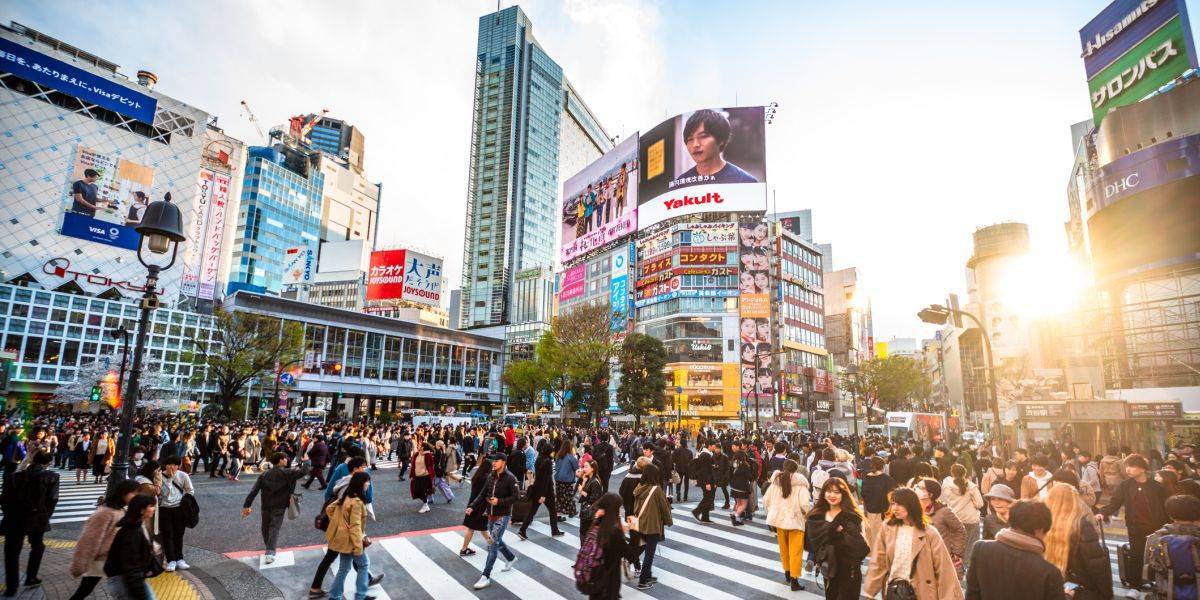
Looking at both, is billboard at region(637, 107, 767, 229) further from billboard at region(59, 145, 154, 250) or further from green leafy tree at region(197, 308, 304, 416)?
billboard at region(59, 145, 154, 250)

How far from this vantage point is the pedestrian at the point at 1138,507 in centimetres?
703

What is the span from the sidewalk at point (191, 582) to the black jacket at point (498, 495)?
2747 millimetres

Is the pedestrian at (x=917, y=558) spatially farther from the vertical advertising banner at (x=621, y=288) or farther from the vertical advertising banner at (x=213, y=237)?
the vertical advertising banner at (x=213, y=237)

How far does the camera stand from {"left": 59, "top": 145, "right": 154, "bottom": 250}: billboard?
51250 millimetres

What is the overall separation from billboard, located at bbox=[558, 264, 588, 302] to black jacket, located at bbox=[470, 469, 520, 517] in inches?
2735

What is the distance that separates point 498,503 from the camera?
26.5 ft

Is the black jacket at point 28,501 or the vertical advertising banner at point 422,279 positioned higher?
the vertical advertising banner at point 422,279

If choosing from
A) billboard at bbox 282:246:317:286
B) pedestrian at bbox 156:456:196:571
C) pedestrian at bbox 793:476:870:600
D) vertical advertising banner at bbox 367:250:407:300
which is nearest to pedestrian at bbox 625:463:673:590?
A: pedestrian at bbox 793:476:870:600

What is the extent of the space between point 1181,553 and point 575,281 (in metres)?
74.6

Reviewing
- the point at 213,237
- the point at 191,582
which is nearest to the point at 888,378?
the point at 191,582

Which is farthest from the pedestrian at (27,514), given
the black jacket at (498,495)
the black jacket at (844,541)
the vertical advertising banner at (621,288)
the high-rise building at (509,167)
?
the high-rise building at (509,167)

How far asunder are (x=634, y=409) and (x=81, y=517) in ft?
135

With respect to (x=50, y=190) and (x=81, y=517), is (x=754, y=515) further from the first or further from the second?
(x=50, y=190)

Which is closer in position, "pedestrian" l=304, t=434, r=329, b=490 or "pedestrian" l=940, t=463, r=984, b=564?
"pedestrian" l=940, t=463, r=984, b=564
